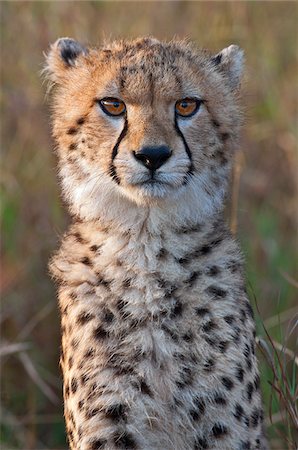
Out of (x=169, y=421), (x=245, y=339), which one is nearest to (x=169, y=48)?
(x=245, y=339)

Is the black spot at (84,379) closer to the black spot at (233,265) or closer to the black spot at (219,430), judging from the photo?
the black spot at (219,430)

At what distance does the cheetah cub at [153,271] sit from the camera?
9.90 ft

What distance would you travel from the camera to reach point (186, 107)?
307cm

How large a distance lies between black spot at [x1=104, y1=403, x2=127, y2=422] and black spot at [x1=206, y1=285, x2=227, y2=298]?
44cm

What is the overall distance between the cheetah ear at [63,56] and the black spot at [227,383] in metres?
1.18

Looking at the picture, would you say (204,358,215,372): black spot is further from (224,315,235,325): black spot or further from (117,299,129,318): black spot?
(117,299,129,318): black spot

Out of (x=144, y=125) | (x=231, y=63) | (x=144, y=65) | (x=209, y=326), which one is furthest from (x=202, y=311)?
(x=231, y=63)

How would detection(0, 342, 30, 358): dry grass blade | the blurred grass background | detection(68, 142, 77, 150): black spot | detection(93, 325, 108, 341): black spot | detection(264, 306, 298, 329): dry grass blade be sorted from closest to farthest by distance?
detection(93, 325, 108, 341): black spot → detection(68, 142, 77, 150): black spot → detection(0, 342, 30, 358): dry grass blade → detection(264, 306, 298, 329): dry grass blade → the blurred grass background

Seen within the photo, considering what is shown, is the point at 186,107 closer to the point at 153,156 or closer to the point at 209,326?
the point at 153,156

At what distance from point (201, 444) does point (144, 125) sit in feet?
3.16

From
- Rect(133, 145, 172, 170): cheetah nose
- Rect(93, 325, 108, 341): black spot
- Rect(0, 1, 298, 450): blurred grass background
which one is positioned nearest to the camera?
Rect(133, 145, 172, 170): cheetah nose

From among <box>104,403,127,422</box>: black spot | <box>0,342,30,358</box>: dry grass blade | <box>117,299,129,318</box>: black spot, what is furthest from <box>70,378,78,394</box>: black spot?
<box>0,342,30,358</box>: dry grass blade

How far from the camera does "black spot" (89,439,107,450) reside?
3021mm

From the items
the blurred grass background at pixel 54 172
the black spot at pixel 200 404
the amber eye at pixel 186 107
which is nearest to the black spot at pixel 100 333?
the black spot at pixel 200 404
